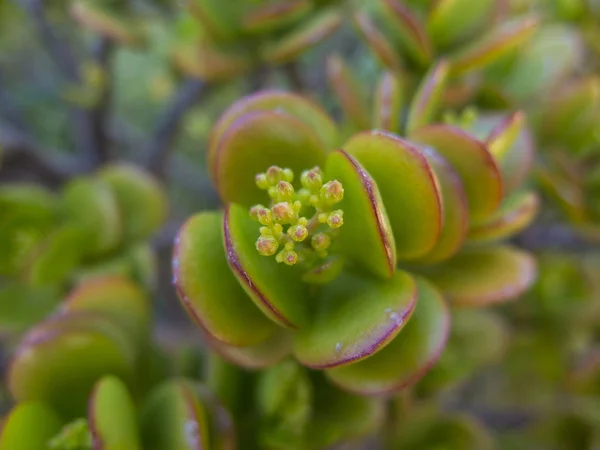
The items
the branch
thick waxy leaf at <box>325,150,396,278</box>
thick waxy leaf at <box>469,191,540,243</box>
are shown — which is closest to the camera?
thick waxy leaf at <box>325,150,396,278</box>

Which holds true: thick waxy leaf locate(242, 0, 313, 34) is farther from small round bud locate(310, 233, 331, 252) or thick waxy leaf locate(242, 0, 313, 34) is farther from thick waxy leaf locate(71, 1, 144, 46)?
small round bud locate(310, 233, 331, 252)

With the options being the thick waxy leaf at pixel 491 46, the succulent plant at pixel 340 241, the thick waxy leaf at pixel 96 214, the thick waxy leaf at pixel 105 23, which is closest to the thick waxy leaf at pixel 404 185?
the succulent plant at pixel 340 241

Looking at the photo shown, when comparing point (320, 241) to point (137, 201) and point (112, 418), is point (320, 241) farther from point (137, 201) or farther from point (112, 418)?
point (137, 201)

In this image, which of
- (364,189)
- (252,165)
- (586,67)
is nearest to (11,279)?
(252,165)

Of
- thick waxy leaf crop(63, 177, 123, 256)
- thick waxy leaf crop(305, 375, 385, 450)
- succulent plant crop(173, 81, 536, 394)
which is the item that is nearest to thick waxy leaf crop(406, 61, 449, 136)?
succulent plant crop(173, 81, 536, 394)

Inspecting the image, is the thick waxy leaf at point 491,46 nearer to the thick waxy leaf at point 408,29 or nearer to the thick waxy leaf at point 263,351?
the thick waxy leaf at point 408,29

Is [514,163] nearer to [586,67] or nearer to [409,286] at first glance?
[409,286]
